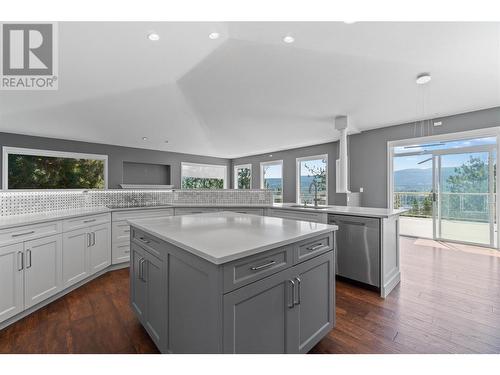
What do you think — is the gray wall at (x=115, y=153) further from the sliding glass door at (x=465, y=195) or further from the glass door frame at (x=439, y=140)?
the sliding glass door at (x=465, y=195)

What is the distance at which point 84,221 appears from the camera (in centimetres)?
269

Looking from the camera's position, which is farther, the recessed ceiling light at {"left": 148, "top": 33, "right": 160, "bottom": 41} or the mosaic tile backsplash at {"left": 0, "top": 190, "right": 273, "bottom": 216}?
the mosaic tile backsplash at {"left": 0, "top": 190, "right": 273, "bottom": 216}

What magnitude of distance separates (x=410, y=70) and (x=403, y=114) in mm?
1783

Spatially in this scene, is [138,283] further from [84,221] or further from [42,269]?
[84,221]

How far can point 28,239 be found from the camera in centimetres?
202

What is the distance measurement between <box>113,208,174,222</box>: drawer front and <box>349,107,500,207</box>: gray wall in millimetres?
4595

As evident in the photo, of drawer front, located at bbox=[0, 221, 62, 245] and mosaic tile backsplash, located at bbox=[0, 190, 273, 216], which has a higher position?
mosaic tile backsplash, located at bbox=[0, 190, 273, 216]

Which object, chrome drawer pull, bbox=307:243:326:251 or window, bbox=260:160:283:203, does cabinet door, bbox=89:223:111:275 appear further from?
window, bbox=260:160:283:203

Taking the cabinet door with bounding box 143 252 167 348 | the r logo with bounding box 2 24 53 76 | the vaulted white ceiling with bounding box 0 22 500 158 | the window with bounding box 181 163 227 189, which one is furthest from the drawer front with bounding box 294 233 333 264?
the window with bounding box 181 163 227 189

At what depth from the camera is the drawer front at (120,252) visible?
3139 millimetres

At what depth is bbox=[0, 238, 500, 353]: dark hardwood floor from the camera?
163cm
